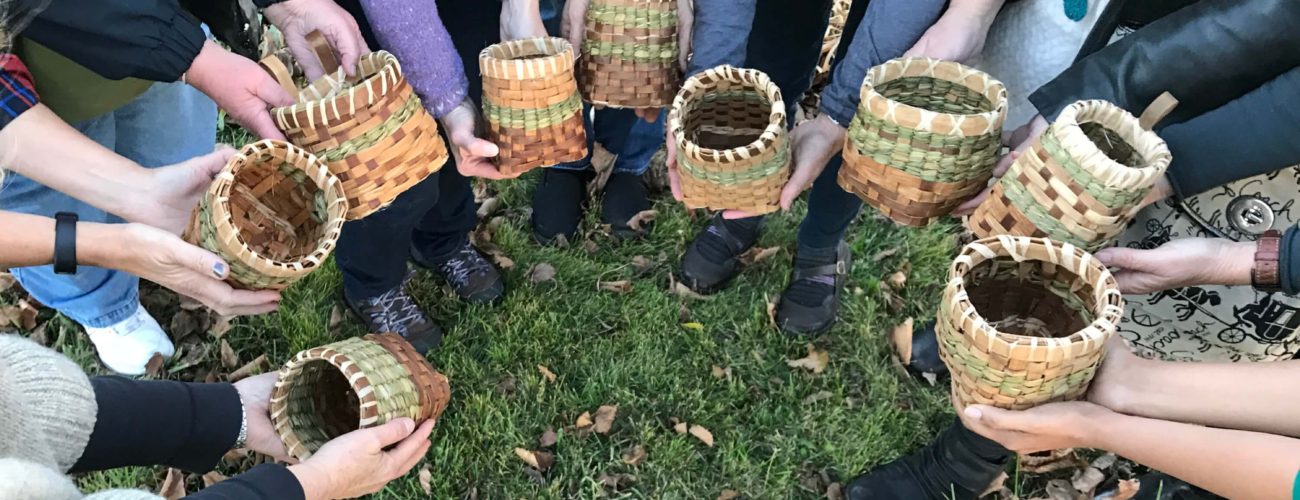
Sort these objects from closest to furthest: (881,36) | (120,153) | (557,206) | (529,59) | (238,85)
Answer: (238,85) < (881,36) < (529,59) < (120,153) < (557,206)

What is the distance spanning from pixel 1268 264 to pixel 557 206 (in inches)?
85.9

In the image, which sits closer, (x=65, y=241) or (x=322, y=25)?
(x=65, y=241)

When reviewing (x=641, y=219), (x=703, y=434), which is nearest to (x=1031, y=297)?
(x=703, y=434)

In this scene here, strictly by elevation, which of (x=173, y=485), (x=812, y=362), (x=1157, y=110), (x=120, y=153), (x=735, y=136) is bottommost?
(x=173, y=485)

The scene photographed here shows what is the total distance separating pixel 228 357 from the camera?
2.78 m

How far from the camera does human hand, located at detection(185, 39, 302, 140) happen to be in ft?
6.13

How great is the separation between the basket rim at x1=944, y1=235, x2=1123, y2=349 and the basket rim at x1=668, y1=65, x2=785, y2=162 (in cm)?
49

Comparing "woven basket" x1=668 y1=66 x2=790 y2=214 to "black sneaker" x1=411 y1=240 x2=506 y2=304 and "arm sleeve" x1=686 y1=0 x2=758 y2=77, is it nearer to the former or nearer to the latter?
"arm sleeve" x1=686 y1=0 x2=758 y2=77

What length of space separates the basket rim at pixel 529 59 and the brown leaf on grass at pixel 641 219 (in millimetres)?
1166

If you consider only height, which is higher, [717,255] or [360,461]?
[360,461]

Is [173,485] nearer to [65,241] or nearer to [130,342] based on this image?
[130,342]

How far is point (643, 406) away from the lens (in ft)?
8.84

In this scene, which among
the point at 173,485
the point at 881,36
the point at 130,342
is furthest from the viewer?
the point at 130,342

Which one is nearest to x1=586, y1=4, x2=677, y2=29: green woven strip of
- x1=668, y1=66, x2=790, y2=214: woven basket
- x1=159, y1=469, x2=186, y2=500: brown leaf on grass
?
x1=668, y1=66, x2=790, y2=214: woven basket
